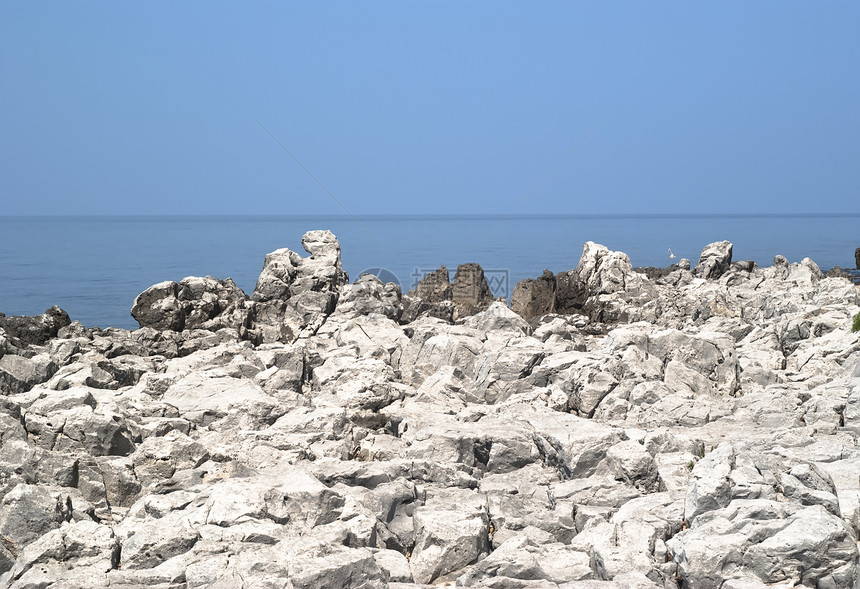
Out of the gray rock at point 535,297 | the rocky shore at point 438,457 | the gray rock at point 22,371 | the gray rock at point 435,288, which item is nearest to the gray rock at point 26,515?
the rocky shore at point 438,457

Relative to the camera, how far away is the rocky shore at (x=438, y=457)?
11680 mm

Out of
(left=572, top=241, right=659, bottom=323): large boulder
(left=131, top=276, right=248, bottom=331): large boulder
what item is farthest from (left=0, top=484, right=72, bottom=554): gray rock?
(left=572, top=241, right=659, bottom=323): large boulder

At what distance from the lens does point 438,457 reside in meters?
16.4

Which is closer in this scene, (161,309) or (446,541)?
(446,541)

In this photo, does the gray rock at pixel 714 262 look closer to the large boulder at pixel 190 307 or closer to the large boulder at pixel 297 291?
the large boulder at pixel 297 291

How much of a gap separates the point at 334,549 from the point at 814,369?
1514cm

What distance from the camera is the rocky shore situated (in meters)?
11.7

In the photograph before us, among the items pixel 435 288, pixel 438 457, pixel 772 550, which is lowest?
pixel 438 457

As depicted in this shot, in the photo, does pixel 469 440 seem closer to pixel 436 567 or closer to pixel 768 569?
pixel 436 567

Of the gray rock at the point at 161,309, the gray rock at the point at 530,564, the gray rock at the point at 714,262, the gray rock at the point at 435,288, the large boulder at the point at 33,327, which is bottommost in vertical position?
the gray rock at the point at 530,564

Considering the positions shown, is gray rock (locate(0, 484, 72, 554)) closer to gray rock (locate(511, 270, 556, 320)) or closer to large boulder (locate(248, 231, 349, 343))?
large boulder (locate(248, 231, 349, 343))

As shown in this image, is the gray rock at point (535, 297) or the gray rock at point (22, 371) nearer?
the gray rock at point (22, 371)

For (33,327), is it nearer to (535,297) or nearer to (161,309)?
(161,309)

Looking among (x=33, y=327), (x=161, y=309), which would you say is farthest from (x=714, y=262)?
(x=33, y=327)
